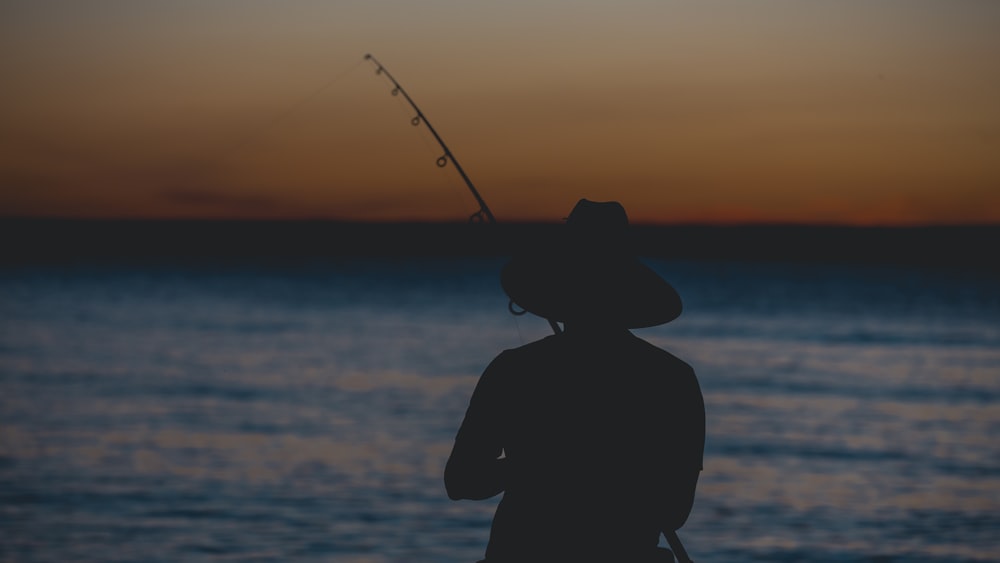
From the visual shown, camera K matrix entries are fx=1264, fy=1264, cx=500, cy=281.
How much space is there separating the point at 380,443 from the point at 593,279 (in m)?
11.2

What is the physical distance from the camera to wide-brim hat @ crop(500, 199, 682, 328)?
8.47ft

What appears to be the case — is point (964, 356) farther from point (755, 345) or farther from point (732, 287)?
point (732, 287)

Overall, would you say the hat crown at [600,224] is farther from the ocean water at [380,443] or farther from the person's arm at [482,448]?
the ocean water at [380,443]

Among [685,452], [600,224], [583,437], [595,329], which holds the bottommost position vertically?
[685,452]

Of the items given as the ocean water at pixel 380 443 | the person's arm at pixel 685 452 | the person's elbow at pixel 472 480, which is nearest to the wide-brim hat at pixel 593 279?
the person's arm at pixel 685 452

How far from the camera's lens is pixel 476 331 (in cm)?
3522

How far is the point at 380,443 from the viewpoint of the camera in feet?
44.7

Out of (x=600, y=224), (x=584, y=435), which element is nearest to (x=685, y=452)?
(x=584, y=435)

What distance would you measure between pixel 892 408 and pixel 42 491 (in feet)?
40.7

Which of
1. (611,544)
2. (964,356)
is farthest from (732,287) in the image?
(611,544)

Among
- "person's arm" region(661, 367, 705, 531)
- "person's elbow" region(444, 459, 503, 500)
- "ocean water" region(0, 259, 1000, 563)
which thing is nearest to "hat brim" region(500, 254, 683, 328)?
"person's arm" region(661, 367, 705, 531)

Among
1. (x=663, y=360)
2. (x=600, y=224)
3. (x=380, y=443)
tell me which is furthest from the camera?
(x=380, y=443)

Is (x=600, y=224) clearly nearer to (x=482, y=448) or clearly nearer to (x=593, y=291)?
(x=593, y=291)

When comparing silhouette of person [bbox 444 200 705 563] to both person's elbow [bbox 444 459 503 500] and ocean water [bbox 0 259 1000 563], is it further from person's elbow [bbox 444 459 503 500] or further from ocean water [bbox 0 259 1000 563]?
ocean water [bbox 0 259 1000 563]
